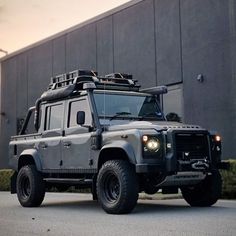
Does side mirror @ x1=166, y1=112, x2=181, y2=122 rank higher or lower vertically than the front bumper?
higher

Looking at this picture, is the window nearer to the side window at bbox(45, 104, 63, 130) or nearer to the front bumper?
the side window at bbox(45, 104, 63, 130)

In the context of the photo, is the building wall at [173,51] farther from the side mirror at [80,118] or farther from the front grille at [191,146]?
the side mirror at [80,118]

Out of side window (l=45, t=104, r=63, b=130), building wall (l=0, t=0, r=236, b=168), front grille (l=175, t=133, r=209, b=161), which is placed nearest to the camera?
front grille (l=175, t=133, r=209, b=161)

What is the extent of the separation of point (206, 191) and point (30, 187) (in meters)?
4.12

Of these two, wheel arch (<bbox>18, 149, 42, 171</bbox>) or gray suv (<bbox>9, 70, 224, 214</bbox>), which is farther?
wheel arch (<bbox>18, 149, 42, 171</bbox>)

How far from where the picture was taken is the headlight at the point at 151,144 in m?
9.74

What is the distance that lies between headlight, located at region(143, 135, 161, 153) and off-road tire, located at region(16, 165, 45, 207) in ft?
12.2

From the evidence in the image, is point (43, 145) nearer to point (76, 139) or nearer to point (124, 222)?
point (76, 139)

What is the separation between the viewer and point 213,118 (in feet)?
58.5

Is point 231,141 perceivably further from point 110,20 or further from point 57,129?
point 110,20

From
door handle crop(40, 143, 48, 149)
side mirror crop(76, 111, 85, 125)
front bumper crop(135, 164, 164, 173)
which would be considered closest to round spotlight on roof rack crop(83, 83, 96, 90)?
side mirror crop(76, 111, 85, 125)

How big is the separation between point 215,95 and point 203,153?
7.66 m

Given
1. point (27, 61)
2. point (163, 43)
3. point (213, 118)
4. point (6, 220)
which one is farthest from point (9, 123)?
point (6, 220)

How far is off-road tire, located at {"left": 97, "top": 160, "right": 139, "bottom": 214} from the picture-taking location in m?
9.75
